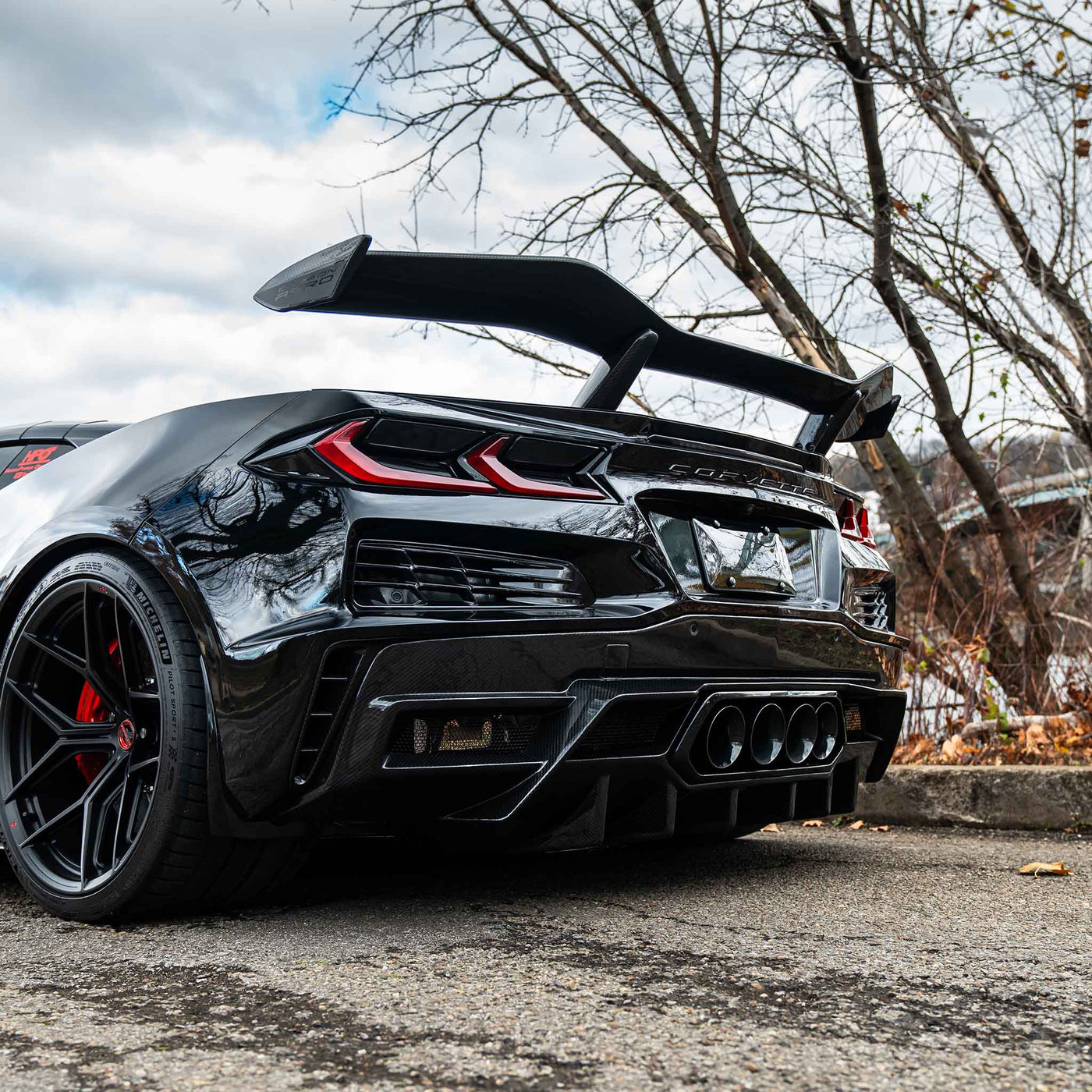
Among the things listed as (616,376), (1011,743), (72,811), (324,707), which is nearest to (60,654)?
(72,811)

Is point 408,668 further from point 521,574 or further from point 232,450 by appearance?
point 232,450

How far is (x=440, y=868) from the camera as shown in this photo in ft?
10.5

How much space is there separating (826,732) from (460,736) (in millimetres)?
1043

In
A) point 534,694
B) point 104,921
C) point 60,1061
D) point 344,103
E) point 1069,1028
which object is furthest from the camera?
point 344,103

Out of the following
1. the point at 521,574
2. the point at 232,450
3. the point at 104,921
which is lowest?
the point at 104,921

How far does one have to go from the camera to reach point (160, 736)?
245cm

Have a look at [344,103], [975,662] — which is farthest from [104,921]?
[344,103]

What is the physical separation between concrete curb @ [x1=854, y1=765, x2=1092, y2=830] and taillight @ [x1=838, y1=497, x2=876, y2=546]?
1.39 m

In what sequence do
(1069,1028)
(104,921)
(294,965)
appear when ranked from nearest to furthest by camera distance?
(1069,1028) < (294,965) < (104,921)

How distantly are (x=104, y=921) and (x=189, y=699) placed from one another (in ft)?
1.90

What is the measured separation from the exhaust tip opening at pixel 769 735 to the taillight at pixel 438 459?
69 centimetres

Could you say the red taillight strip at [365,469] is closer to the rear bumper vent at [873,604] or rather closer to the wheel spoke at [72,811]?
the wheel spoke at [72,811]

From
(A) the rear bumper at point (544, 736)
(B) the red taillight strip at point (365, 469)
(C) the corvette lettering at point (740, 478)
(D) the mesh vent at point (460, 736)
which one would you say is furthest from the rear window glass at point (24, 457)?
(C) the corvette lettering at point (740, 478)

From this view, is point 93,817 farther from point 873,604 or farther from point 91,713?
point 873,604
